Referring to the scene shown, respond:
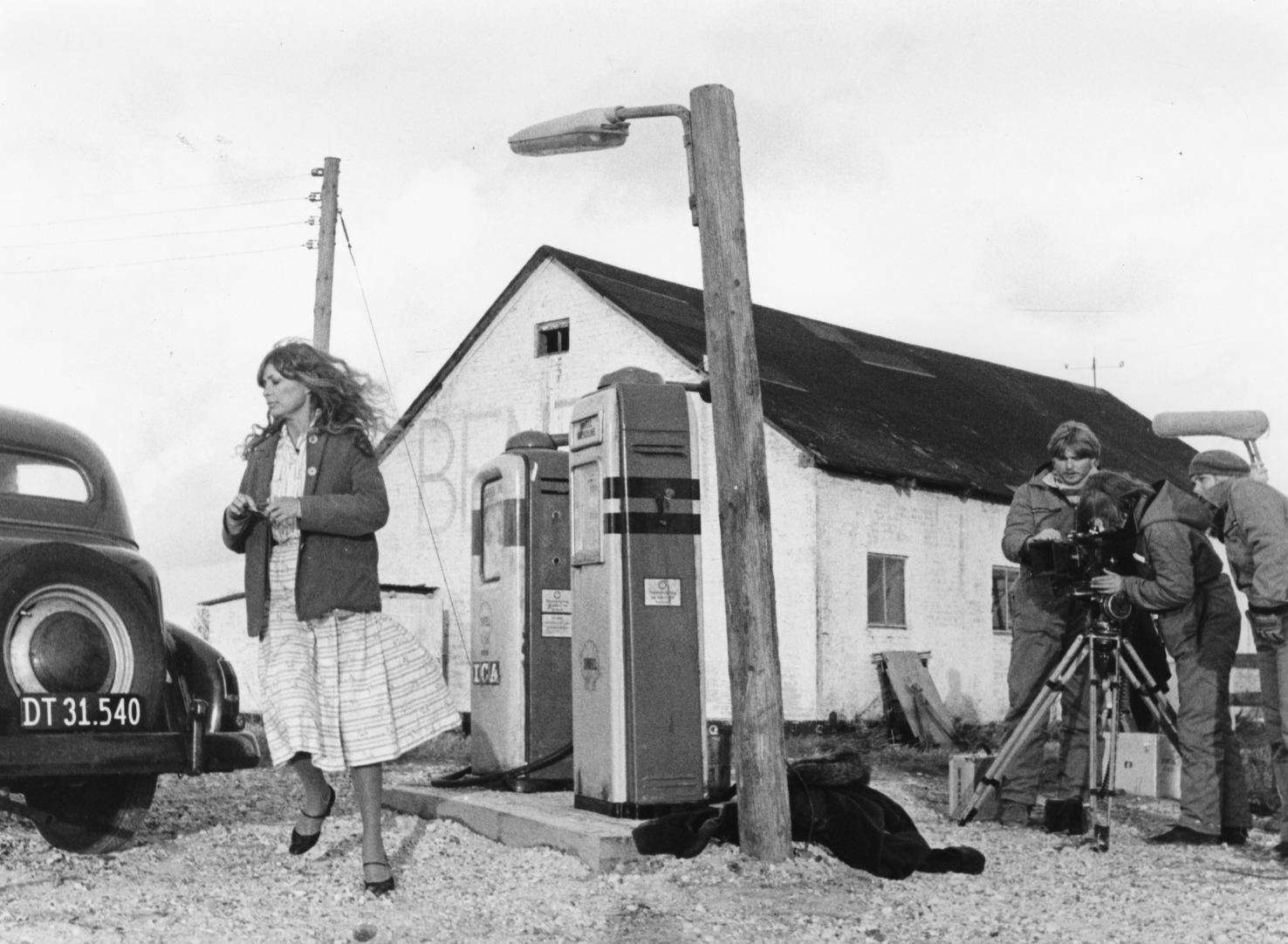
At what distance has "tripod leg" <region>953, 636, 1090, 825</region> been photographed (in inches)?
312

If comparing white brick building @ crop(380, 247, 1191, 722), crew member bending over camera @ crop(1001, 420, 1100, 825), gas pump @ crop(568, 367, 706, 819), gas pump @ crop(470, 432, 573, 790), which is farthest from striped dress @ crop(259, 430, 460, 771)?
white brick building @ crop(380, 247, 1191, 722)

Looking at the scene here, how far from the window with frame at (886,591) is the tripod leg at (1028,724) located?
37.4 ft

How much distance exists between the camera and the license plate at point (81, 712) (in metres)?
5.84

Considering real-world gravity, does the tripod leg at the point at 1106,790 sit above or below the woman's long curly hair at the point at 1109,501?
below

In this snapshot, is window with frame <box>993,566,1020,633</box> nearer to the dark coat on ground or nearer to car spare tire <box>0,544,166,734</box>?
the dark coat on ground

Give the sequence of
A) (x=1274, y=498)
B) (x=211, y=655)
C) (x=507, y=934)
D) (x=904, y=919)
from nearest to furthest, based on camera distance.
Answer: (x=507, y=934) → (x=904, y=919) → (x=211, y=655) → (x=1274, y=498)

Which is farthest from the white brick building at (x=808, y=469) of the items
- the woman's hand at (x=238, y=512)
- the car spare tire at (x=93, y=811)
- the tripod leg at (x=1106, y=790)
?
the woman's hand at (x=238, y=512)

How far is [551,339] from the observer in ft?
77.5

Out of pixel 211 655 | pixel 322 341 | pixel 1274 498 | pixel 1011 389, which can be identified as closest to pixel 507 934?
pixel 211 655

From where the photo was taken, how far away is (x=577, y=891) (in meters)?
6.22

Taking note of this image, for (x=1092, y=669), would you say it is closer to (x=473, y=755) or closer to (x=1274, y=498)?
(x=1274, y=498)

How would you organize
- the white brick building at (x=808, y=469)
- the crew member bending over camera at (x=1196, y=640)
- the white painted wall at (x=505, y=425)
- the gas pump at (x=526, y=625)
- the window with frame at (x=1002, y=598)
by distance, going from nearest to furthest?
the crew member bending over camera at (x=1196, y=640), the gas pump at (x=526, y=625), the white brick building at (x=808, y=469), the white painted wall at (x=505, y=425), the window with frame at (x=1002, y=598)

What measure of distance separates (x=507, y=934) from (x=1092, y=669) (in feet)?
12.0

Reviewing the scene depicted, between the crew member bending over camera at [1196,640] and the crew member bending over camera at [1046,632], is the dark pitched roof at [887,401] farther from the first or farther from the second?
the crew member bending over camera at [1196,640]
